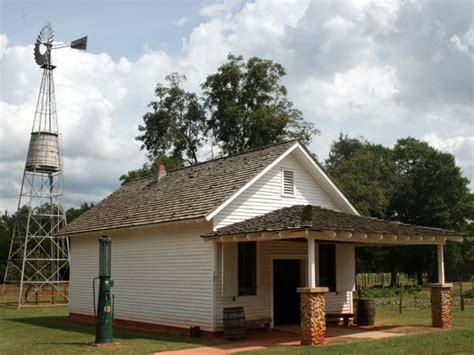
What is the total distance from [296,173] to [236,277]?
4.73 meters

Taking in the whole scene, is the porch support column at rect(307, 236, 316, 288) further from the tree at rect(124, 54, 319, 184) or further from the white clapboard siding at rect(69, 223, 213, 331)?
the tree at rect(124, 54, 319, 184)

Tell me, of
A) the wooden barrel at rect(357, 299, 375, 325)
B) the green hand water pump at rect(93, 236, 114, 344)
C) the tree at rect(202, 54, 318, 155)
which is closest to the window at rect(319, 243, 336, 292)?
the wooden barrel at rect(357, 299, 375, 325)

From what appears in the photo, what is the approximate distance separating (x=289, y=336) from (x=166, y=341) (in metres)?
3.44

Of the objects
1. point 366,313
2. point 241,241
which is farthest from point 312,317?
point 366,313

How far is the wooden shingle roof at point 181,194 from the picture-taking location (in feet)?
60.1

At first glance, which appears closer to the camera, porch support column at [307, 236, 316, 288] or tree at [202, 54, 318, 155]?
porch support column at [307, 236, 316, 288]

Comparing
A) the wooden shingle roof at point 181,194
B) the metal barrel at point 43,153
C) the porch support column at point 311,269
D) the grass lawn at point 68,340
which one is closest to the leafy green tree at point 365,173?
the metal barrel at point 43,153

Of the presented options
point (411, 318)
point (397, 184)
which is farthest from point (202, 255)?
point (397, 184)

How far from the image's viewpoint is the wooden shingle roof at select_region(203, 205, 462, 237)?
14977mm

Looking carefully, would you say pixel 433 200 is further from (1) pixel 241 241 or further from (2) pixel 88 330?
(1) pixel 241 241

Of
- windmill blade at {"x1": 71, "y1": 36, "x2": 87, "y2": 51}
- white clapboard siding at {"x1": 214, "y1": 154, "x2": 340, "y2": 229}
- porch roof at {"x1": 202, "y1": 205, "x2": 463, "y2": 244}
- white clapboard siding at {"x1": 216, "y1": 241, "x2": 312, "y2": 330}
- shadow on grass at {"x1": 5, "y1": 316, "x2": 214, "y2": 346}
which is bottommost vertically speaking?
shadow on grass at {"x1": 5, "y1": 316, "x2": 214, "y2": 346}

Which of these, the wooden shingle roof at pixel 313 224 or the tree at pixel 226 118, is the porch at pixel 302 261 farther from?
the tree at pixel 226 118

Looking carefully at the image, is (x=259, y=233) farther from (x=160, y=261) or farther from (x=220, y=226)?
(x=160, y=261)

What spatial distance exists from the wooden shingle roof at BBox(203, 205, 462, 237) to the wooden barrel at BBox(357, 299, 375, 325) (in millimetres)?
2862
